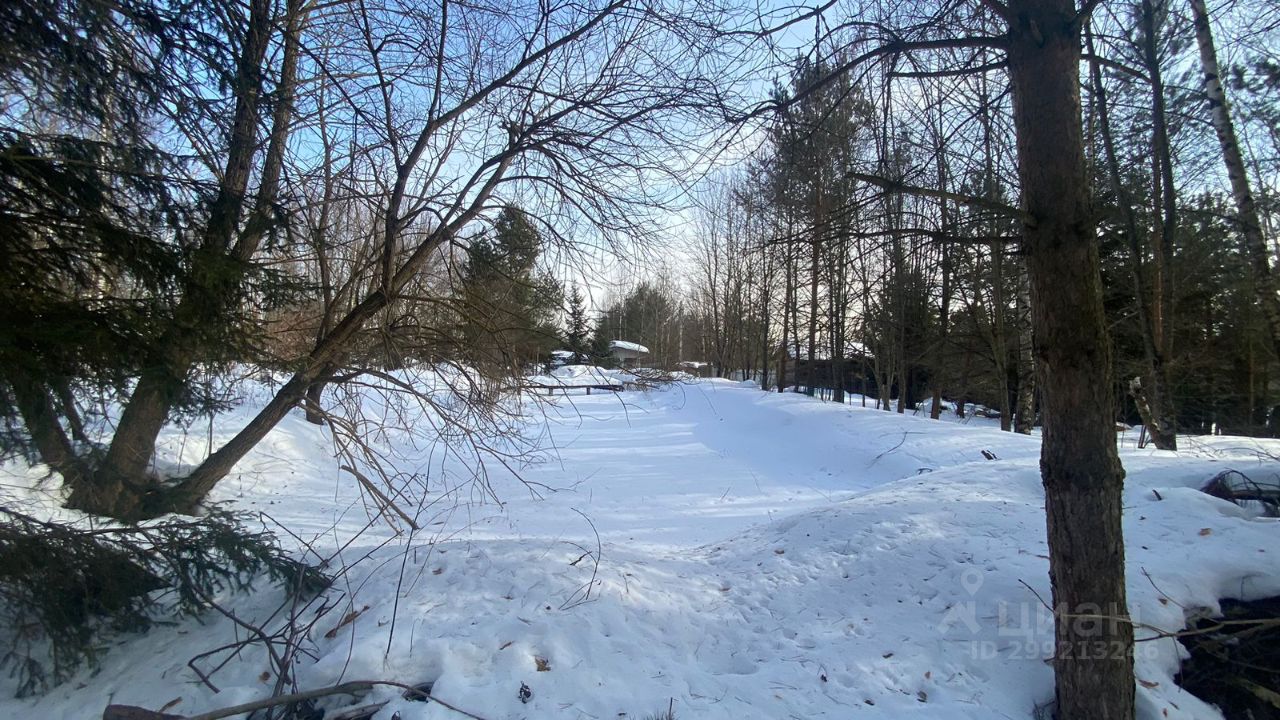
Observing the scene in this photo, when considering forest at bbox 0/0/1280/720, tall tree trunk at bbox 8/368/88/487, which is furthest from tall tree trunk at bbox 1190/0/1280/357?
tall tree trunk at bbox 8/368/88/487

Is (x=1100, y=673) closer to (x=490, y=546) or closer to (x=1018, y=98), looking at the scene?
(x=1018, y=98)

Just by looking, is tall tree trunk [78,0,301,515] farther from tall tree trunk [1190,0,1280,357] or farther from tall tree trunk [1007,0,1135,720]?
tall tree trunk [1190,0,1280,357]

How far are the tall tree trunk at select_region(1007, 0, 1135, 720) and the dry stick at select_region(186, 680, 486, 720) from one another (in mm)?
2857

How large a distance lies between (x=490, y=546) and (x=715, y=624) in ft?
6.36

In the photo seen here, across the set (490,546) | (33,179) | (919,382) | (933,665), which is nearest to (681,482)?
(490,546)

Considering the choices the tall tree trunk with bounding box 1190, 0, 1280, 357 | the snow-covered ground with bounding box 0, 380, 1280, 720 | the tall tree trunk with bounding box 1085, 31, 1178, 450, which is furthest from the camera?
the tall tree trunk with bounding box 1085, 31, 1178, 450

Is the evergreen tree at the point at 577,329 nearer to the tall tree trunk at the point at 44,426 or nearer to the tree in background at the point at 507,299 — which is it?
the tree in background at the point at 507,299

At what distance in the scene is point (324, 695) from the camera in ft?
9.60

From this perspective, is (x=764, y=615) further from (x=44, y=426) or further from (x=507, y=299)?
(x=44, y=426)

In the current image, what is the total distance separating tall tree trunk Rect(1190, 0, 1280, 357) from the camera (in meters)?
6.35

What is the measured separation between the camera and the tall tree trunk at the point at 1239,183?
6354 mm

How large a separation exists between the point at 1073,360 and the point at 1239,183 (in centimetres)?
682

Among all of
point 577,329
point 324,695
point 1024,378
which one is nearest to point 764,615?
point 324,695

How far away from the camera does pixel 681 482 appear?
1072cm
